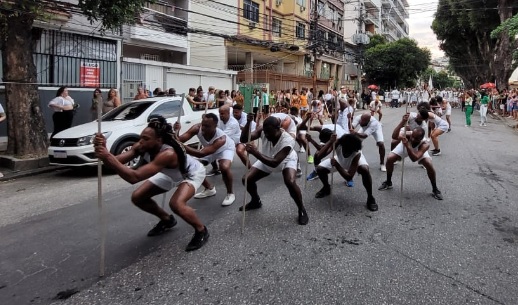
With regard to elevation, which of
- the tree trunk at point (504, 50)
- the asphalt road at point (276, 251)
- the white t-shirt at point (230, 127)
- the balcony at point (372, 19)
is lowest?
the asphalt road at point (276, 251)

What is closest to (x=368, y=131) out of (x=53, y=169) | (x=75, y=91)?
(x=53, y=169)

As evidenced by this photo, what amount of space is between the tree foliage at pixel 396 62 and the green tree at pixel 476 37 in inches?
113

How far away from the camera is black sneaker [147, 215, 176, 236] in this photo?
14.9ft

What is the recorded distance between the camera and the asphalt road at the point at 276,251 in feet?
10.7

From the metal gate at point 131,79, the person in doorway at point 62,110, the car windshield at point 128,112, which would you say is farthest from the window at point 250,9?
the car windshield at point 128,112

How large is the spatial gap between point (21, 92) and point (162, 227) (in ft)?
20.0

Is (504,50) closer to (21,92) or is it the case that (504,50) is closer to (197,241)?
(21,92)

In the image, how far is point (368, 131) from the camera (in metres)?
8.49

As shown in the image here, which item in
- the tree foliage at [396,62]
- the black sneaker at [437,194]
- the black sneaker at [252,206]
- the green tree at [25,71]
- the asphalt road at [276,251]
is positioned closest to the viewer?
the asphalt road at [276,251]

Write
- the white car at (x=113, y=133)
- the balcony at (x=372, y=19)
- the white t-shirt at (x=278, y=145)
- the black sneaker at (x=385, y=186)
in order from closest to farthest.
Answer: the white t-shirt at (x=278, y=145)
the black sneaker at (x=385, y=186)
the white car at (x=113, y=133)
the balcony at (x=372, y=19)

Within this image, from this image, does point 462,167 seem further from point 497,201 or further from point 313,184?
point 313,184

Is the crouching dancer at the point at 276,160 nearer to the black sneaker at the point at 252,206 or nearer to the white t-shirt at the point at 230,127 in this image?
the black sneaker at the point at 252,206

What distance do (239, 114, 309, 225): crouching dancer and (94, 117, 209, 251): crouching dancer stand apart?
0.88 m

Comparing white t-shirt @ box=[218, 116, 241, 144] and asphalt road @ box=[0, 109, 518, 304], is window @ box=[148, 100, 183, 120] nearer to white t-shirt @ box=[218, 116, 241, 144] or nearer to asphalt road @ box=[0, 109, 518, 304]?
white t-shirt @ box=[218, 116, 241, 144]
